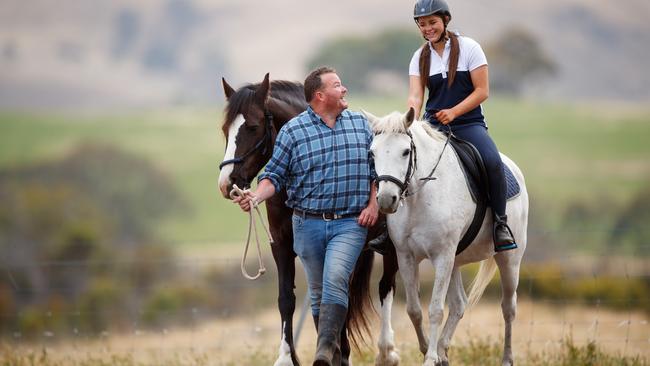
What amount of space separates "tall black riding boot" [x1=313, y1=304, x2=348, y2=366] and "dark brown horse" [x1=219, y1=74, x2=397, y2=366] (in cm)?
76

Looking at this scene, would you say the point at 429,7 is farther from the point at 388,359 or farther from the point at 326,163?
the point at 388,359

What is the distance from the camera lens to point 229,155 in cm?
703

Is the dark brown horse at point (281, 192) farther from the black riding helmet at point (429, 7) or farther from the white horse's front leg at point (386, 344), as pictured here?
the black riding helmet at point (429, 7)

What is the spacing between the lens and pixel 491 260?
8.45 meters

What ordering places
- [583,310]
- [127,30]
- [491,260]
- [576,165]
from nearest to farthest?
[491,260]
[583,310]
[576,165]
[127,30]

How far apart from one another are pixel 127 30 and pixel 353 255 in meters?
171

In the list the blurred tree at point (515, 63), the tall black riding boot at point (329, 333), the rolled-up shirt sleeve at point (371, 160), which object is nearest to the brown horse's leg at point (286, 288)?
the tall black riding boot at point (329, 333)

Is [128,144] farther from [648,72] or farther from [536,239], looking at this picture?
[648,72]

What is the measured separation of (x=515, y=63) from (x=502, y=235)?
103811mm

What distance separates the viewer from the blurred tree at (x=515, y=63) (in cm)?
10700

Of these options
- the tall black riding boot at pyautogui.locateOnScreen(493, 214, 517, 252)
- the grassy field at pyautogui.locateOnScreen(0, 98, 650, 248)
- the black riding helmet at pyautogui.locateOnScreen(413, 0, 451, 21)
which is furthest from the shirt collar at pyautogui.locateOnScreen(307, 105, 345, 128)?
the grassy field at pyautogui.locateOnScreen(0, 98, 650, 248)

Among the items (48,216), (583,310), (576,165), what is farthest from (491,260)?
(576,165)

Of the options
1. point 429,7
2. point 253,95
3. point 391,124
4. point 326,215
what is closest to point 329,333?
point 326,215

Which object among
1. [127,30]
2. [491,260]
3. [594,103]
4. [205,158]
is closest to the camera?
[491,260]
